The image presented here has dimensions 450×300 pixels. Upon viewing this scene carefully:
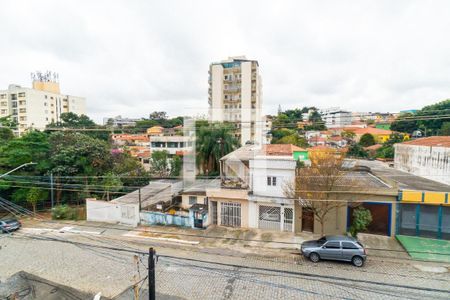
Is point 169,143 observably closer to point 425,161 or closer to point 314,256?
point 314,256

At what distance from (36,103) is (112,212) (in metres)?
52.9

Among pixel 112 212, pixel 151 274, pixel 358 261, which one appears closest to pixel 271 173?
pixel 358 261

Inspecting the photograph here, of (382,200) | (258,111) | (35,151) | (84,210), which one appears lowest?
(84,210)

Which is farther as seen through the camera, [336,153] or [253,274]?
[336,153]

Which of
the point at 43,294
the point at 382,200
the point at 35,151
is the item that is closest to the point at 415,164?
the point at 382,200

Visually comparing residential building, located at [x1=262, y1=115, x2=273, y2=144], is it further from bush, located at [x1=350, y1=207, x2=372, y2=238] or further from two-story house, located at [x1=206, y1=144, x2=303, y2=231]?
bush, located at [x1=350, y1=207, x2=372, y2=238]

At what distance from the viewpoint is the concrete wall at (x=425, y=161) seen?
54.1 ft

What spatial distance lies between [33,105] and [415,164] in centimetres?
7041

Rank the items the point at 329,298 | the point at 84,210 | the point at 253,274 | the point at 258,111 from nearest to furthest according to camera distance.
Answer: the point at 329,298 → the point at 253,274 → the point at 84,210 → the point at 258,111

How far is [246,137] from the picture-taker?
40844mm

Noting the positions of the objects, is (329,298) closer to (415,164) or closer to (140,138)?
(415,164)

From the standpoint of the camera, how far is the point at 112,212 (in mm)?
18141

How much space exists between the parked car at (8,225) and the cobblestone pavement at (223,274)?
10.3 feet

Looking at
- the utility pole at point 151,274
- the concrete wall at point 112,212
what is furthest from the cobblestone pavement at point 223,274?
the concrete wall at point 112,212
